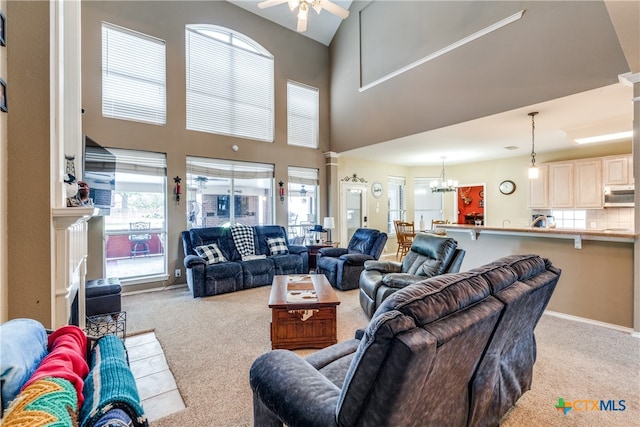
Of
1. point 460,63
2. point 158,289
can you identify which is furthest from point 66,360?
point 460,63

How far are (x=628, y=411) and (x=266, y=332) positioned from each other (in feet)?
9.27

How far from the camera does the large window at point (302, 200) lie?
6.63 metres

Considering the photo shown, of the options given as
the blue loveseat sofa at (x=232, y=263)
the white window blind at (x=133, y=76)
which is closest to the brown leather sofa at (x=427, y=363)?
the blue loveseat sofa at (x=232, y=263)

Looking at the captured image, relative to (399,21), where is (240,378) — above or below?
below

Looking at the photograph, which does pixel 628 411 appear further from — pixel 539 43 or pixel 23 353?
pixel 539 43

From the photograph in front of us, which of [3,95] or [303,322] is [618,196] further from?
[3,95]

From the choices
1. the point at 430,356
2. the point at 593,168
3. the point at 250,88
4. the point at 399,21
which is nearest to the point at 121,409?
the point at 430,356

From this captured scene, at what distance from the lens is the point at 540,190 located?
644 centimetres

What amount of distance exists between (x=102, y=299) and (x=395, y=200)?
7.26 meters

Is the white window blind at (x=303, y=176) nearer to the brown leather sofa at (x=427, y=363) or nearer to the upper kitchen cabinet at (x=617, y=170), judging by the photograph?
the brown leather sofa at (x=427, y=363)

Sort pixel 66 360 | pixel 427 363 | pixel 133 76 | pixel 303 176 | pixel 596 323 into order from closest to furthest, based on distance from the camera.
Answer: pixel 427 363, pixel 66 360, pixel 596 323, pixel 133 76, pixel 303 176

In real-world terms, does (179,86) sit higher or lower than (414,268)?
higher

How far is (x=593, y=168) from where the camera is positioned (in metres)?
5.69

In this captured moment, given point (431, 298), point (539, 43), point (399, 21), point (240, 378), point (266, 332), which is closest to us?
point (431, 298)
